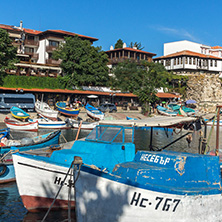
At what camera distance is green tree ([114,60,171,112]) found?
5869cm

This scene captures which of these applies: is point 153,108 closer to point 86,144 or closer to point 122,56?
point 122,56

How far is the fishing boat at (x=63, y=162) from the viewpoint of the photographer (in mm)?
11396

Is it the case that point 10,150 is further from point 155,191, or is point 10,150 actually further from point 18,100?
point 18,100

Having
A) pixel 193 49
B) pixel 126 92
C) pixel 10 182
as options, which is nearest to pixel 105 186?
pixel 10 182

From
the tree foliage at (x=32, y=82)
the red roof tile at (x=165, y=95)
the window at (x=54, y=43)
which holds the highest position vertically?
the window at (x=54, y=43)

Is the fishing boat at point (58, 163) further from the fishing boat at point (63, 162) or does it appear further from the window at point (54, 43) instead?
the window at point (54, 43)

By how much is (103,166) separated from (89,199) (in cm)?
277

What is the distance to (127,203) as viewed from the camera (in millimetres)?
8648

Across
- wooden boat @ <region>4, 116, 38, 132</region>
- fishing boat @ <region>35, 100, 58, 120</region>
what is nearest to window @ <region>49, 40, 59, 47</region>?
fishing boat @ <region>35, 100, 58, 120</region>

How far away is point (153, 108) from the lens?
2411 inches

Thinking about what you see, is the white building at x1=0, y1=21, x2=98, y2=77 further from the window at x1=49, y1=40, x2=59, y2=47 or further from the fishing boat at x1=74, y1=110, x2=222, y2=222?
the fishing boat at x1=74, y1=110, x2=222, y2=222

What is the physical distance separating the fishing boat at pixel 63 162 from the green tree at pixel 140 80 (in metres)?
45.9

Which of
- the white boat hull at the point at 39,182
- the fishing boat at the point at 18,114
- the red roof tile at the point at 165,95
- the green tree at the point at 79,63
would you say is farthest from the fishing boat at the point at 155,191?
the red roof tile at the point at 165,95

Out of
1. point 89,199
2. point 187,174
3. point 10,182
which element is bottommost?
point 10,182
